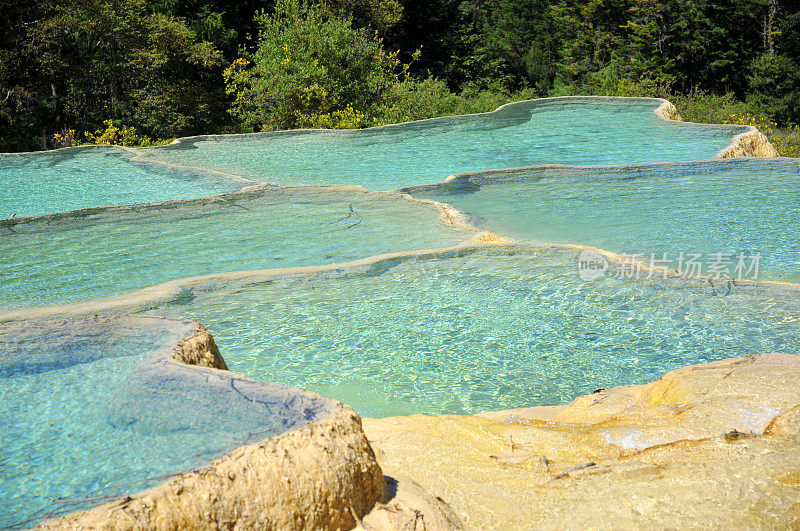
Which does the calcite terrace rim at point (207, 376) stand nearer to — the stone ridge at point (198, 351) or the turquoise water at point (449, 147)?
the stone ridge at point (198, 351)

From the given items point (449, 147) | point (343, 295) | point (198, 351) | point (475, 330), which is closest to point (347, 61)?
point (449, 147)

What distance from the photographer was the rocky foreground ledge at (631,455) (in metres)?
1.99

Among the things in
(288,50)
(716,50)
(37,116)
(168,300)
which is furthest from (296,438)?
(716,50)

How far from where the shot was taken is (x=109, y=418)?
1.99 meters

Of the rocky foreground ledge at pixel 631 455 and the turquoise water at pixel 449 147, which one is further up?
the turquoise water at pixel 449 147

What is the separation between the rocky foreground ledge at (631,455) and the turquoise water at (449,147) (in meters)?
5.47

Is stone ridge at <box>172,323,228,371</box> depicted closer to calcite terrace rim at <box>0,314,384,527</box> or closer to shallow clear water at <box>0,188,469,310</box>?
calcite terrace rim at <box>0,314,384,527</box>

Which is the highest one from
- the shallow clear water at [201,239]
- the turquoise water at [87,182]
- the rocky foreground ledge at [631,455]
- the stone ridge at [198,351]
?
the turquoise water at [87,182]

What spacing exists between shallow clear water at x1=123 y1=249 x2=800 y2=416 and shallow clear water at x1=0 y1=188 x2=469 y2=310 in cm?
74

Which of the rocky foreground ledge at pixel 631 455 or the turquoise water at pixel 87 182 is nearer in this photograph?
the rocky foreground ledge at pixel 631 455

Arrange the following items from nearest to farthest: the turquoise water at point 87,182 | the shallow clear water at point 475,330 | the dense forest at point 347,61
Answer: the shallow clear water at point 475,330 < the turquoise water at point 87,182 < the dense forest at point 347,61

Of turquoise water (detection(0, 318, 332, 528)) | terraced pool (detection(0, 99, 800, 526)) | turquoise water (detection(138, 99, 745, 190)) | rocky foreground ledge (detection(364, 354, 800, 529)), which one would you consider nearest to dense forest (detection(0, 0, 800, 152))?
turquoise water (detection(138, 99, 745, 190))

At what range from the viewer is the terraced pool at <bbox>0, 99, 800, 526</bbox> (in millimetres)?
2016

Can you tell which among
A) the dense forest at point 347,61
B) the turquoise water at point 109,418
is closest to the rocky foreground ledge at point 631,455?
the turquoise water at point 109,418
